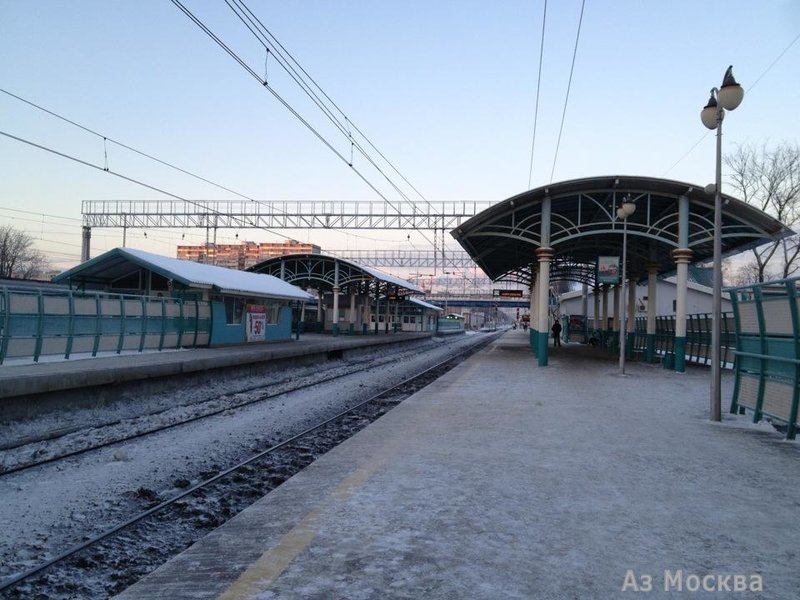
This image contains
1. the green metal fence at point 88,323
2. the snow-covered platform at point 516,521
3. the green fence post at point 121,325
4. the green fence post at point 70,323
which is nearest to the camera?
the snow-covered platform at point 516,521

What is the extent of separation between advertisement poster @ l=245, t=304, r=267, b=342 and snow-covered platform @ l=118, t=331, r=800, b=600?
67.0ft

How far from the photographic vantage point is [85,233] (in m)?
36.3

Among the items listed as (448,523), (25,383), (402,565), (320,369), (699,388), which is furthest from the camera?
(320,369)

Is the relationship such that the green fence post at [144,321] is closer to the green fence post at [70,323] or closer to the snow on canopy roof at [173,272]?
the snow on canopy roof at [173,272]

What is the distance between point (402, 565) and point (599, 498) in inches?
93.6

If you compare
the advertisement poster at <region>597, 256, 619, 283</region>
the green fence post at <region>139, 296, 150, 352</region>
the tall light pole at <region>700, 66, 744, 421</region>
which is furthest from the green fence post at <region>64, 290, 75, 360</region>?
the advertisement poster at <region>597, 256, 619, 283</region>

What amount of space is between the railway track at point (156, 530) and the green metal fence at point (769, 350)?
6.69m

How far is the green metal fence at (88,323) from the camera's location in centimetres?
1468

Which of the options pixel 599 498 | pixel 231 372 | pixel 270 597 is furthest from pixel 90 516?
pixel 231 372

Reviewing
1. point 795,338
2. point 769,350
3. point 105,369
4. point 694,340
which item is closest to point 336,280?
point 694,340

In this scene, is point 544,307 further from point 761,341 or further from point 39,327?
point 39,327

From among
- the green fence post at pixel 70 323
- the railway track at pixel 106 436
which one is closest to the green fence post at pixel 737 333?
the railway track at pixel 106 436

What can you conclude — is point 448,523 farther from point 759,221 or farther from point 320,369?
point 320,369

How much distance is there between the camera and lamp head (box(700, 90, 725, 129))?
35.2ft
